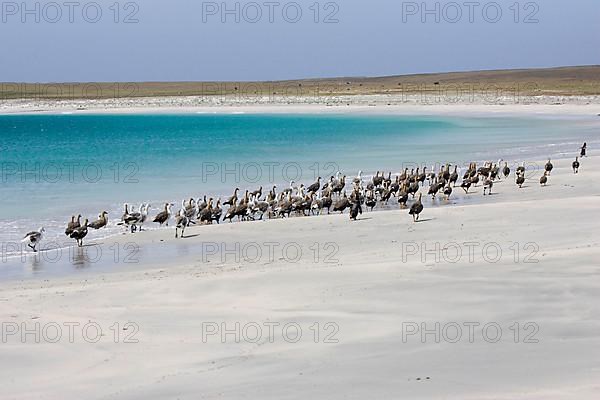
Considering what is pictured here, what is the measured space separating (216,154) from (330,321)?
31.7 m

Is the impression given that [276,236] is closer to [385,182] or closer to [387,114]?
[385,182]

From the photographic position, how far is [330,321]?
9391 millimetres

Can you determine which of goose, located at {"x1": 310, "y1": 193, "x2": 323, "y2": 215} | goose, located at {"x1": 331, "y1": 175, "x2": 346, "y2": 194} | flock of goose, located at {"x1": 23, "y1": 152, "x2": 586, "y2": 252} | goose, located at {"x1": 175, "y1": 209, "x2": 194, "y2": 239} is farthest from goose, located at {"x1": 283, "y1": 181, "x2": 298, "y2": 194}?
goose, located at {"x1": 175, "y1": 209, "x2": 194, "y2": 239}

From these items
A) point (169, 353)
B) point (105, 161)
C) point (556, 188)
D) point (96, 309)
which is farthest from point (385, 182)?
point (105, 161)

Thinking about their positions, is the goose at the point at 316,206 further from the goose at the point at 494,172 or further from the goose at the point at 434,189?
the goose at the point at 494,172

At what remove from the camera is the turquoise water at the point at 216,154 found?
24625 mm

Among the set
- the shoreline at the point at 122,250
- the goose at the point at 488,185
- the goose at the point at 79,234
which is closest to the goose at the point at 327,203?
the shoreline at the point at 122,250

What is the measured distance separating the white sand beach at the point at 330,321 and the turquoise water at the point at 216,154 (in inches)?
268

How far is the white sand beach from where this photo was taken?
7.52 meters

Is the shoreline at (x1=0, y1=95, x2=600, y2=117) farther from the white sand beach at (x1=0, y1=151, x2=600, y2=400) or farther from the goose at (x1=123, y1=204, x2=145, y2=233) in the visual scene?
the white sand beach at (x1=0, y1=151, x2=600, y2=400)

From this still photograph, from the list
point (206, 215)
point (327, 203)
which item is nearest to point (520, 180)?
point (327, 203)

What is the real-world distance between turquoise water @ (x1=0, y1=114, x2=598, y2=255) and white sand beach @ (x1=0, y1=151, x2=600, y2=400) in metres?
6.80

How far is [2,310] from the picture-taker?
34.6 ft

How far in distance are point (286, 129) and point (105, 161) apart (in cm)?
2405
